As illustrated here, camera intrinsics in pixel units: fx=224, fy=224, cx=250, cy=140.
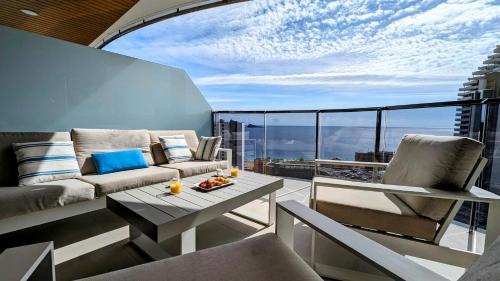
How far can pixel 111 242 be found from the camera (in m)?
1.91

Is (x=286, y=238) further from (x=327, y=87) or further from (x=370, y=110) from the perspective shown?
(x=327, y=87)

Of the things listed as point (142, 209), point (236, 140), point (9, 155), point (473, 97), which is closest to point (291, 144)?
point (236, 140)

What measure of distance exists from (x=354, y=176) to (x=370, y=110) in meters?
0.95

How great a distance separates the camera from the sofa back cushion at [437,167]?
137 cm

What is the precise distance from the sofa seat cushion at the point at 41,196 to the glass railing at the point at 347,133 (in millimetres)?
2615

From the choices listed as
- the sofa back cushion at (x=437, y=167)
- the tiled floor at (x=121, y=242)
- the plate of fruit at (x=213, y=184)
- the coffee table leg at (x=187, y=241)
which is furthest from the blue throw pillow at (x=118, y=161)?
the sofa back cushion at (x=437, y=167)

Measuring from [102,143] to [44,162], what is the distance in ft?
2.33

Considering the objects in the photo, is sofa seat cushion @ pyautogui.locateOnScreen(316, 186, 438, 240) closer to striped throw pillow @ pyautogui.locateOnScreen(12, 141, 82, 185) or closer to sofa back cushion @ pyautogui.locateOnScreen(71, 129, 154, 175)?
striped throw pillow @ pyautogui.locateOnScreen(12, 141, 82, 185)

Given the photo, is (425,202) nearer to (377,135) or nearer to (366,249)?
(366,249)

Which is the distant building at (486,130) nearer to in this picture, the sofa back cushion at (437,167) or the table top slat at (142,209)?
the sofa back cushion at (437,167)

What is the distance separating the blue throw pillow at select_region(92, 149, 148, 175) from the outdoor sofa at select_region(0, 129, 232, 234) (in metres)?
0.10

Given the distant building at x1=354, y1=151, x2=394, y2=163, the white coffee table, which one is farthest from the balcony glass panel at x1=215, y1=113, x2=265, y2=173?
the white coffee table

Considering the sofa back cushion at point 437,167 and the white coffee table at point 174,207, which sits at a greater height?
the sofa back cushion at point 437,167

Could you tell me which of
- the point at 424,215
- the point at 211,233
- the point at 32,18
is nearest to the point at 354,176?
the point at 424,215
